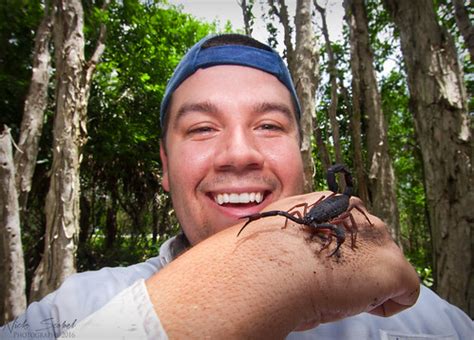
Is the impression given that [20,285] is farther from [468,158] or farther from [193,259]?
[468,158]

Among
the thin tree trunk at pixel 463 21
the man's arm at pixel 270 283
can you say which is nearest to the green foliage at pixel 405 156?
the thin tree trunk at pixel 463 21

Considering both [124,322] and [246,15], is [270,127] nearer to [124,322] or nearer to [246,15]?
[124,322]

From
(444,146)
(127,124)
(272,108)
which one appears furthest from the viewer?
(127,124)

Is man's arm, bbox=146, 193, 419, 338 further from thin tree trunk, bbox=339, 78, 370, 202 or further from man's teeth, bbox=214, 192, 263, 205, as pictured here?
thin tree trunk, bbox=339, 78, 370, 202

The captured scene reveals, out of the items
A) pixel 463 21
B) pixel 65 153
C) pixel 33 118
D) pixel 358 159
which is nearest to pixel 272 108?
pixel 463 21

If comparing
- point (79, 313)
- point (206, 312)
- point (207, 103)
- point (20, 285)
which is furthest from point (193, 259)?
point (20, 285)

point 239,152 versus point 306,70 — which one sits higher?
point 306,70
